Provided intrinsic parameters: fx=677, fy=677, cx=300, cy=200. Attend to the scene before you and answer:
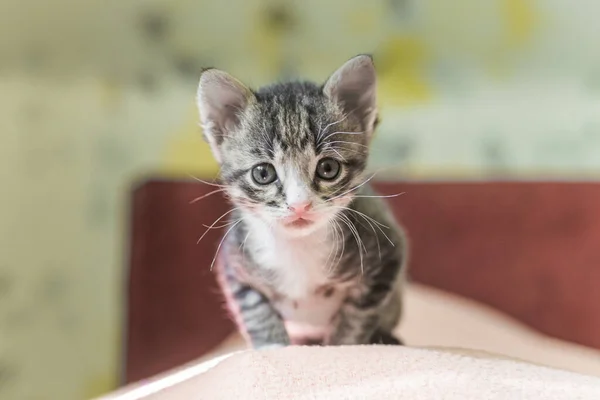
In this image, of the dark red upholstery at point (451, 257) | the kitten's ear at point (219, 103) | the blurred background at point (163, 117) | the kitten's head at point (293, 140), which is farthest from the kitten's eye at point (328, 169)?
the blurred background at point (163, 117)

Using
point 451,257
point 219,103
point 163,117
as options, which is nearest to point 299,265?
point 219,103

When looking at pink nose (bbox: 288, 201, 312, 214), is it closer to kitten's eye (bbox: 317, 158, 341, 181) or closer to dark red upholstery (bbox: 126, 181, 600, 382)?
kitten's eye (bbox: 317, 158, 341, 181)

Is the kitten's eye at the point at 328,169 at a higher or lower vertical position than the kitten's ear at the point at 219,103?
lower

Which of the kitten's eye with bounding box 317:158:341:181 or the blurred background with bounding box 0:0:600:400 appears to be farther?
the blurred background with bounding box 0:0:600:400

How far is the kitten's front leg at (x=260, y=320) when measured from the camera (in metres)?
0.98

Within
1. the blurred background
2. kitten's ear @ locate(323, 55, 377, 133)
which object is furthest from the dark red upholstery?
kitten's ear @ locate(323, 55, 377, 133)

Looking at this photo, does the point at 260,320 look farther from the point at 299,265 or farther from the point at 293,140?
the point at 293,140

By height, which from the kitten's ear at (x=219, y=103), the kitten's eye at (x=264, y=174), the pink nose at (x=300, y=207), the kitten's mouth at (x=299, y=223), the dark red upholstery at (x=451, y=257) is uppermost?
the kitten's ear at (x=219, y=103)

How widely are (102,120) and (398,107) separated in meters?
0.77

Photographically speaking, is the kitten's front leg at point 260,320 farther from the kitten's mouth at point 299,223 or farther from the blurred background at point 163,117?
the blurred background at point 163,117

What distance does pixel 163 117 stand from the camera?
1758mm

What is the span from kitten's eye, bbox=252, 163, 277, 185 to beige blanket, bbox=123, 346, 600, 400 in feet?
0.73

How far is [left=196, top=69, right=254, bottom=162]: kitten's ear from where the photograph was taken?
871 mm

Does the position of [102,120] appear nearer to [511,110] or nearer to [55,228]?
[55,228]
